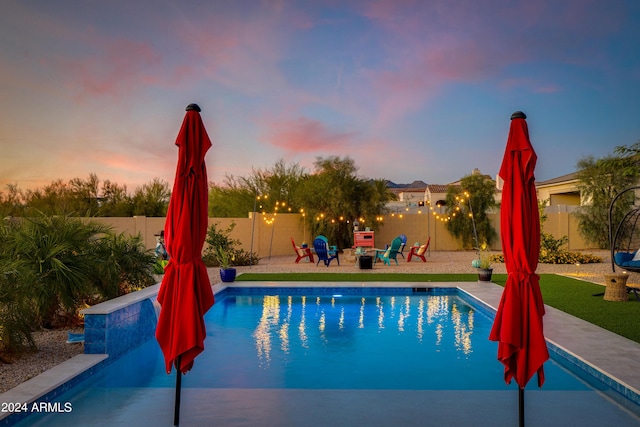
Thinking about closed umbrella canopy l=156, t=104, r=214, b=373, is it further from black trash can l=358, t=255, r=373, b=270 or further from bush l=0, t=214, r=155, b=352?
black trash can l=358, t=255, r=373, b=270

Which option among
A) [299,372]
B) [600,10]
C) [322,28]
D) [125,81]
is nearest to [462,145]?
[600,10]

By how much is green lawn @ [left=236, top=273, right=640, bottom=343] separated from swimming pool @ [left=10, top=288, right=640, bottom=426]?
144cm

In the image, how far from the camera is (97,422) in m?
3.37

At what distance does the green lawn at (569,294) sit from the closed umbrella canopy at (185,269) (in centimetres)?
480

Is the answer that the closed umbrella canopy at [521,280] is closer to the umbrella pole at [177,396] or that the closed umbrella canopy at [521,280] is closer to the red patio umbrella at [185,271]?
the red patio umbrella at [185,271]

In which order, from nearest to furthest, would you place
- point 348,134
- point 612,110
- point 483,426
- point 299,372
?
point 483,426 < point 299,372 < point 612,110 < point 348,134

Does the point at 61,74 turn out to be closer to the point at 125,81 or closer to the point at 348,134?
the point at 125,81

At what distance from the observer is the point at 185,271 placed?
3164 millimetres

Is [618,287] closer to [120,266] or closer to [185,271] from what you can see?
[185,271]

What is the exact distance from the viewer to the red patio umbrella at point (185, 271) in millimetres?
3117

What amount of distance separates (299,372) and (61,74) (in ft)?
38.4

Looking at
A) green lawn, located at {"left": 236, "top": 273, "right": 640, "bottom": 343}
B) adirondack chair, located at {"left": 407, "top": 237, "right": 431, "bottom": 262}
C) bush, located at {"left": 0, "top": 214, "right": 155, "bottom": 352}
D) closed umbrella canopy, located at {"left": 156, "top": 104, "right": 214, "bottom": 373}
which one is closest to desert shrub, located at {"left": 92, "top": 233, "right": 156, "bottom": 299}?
bush, located at {"left": 0, "top": 214, "right": 155, "bottom": 352}

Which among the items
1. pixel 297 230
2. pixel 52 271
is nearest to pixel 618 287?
pixel 52 271

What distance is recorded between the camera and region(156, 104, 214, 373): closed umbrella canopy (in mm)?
3117
